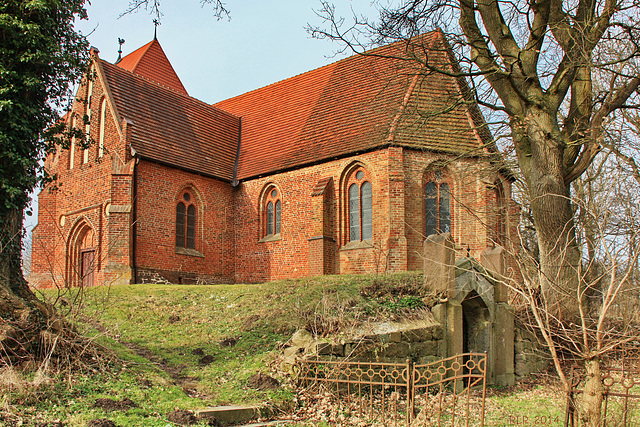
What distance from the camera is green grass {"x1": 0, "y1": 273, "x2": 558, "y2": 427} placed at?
7176 millimetres

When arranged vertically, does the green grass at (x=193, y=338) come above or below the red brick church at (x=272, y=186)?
below

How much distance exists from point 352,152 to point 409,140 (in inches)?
82.3

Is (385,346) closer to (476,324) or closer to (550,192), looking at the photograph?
(476,324)

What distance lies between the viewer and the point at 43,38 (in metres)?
9.77

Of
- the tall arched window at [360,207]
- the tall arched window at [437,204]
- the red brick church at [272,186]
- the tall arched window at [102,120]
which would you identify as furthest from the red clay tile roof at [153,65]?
the tall arched window at [437,204]

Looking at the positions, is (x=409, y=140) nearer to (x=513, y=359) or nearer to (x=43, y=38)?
(x=513, y=359)

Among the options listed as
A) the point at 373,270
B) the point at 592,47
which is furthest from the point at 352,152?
the point at 592,47

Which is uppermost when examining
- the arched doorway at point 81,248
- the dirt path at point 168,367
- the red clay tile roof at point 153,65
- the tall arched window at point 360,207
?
the red clay tile roof at point 153,65

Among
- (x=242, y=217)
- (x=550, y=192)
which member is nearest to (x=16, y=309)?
(x=550, y=192)

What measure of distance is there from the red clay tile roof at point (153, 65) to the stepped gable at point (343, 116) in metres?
4.72

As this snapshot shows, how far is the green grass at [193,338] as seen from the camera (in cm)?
718

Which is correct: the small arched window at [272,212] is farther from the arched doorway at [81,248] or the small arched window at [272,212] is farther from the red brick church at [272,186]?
the arched doorway at [81,248]

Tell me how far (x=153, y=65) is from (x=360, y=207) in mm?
15660

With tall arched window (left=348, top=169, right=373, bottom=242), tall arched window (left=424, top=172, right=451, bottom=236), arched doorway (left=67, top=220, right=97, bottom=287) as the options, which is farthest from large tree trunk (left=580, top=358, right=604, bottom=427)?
arched doorway (left=67, top=220, right=97, bottom=287)
